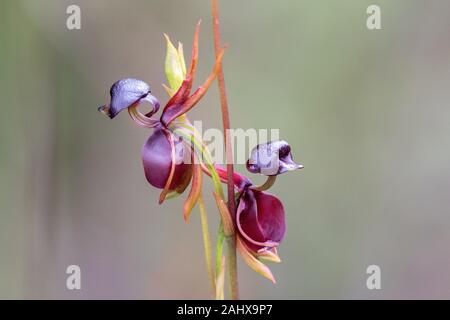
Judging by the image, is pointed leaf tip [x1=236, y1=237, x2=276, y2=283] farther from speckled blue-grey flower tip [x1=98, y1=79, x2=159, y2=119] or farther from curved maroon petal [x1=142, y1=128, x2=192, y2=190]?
speckled blue-grey flower tip [x1=98, y1=79, x2=159, y2=119]

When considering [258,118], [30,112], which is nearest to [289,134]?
[258,118]

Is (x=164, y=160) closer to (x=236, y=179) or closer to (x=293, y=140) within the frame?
(x=236, y=179)

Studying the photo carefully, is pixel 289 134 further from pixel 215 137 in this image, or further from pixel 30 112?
pixel 215 137

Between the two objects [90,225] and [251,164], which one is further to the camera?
→ [90,225]

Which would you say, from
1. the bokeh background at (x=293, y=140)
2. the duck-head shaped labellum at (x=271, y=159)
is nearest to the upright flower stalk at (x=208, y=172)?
the duck-head shaped labellum at (x=271, y=159)

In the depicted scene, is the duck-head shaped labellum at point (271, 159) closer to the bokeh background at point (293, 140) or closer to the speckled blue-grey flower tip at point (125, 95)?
the speckled blue-grey flower tip at point (125, 95)

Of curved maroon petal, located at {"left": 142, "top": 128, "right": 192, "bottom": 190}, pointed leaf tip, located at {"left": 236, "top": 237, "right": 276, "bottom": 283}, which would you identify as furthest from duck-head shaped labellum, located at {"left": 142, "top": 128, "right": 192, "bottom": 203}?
pointed leaf tip, located at {"left": 236, "top": 237, "right": 276, "bottom": 283}

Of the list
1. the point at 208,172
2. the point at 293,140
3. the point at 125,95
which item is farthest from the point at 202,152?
the point at 293,140
